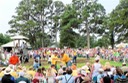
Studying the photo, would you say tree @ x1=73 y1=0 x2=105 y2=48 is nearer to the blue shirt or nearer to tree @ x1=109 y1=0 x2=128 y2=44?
tree @ x1=109 y1=0 x2=128 y2=44

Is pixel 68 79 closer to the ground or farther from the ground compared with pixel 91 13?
closer to the ground

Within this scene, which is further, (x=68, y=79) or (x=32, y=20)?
(x=32, y=20)

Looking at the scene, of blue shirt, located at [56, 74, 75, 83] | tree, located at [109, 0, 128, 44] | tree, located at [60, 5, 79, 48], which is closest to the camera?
blue shirt, located at [56, 74, 75, 83]

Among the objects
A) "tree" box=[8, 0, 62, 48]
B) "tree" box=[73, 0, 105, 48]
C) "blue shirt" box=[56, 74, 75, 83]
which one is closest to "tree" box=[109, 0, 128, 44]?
"tree" box=[73, 0, 105, 48]

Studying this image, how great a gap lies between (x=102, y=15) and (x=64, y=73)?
1814 inches

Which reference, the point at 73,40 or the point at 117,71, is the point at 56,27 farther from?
the point at 117,71

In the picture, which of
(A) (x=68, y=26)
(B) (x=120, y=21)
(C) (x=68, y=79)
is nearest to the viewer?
(C) (x=68, y=79)

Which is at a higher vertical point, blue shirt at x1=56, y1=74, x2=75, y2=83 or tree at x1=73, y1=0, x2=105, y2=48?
tree at x1=73, y1=0, x2=105, y2=48

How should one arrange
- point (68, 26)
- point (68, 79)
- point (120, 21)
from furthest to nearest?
1. point (68, 26)
2. point (120, 21)
3. point (68, 79)

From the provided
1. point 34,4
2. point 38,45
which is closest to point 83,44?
point 38,45

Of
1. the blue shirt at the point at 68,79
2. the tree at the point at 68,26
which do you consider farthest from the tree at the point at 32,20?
the blue shirt at the point at 68,79

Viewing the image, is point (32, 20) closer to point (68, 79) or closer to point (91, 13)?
point (91, 13)

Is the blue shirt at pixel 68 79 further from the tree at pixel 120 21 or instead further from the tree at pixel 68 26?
the tree at pixel 68 26

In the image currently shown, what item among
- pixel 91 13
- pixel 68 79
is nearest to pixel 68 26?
pixel 91 13
